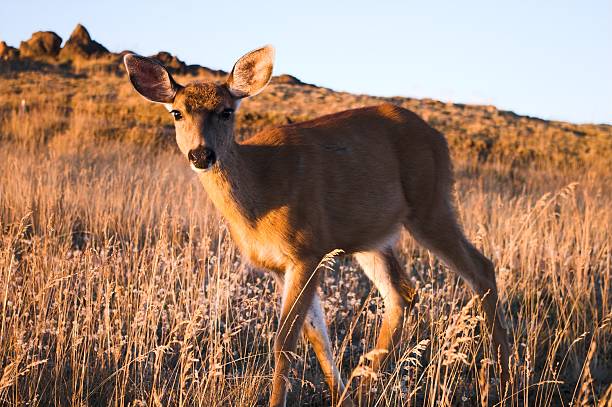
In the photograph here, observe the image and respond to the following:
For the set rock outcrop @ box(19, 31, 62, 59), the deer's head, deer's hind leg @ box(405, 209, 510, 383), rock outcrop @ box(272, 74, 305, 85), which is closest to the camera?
the deer's head

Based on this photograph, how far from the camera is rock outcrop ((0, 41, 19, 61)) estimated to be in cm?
3491

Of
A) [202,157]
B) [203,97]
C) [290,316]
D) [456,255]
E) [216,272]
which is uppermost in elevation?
[203,97]

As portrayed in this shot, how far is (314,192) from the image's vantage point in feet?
14.8

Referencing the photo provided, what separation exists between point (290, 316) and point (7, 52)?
3535 centimetres

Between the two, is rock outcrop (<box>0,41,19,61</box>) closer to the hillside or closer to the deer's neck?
the hillside

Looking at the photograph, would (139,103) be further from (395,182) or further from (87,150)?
(395,182)

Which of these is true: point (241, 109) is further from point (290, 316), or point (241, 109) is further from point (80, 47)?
point (290, 316)

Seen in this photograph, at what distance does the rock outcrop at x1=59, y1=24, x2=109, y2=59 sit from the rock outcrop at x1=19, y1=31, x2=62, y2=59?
56 cm

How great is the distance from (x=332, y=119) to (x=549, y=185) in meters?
13.1

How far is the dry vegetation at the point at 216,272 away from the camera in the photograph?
426 cm

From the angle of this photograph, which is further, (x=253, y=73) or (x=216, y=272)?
(x=216, y=272)

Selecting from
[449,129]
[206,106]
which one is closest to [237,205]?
[206,106]

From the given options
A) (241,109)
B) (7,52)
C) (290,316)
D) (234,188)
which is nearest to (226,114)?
(234,188)

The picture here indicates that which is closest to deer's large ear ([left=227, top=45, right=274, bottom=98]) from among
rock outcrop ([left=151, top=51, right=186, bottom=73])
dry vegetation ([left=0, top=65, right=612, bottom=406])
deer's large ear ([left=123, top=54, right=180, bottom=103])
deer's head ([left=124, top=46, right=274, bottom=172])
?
deer's head ([left=124, top=46, right=274, bottom=172])
